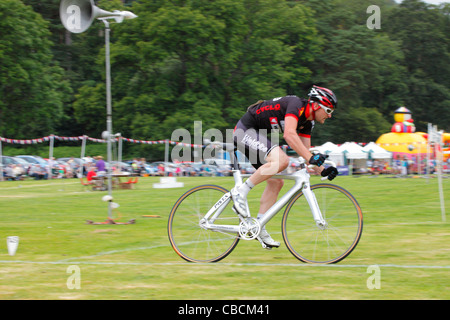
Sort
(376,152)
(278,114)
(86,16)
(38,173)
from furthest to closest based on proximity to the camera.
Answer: (376,152)
(38,173)
(86,16)
(278,114)

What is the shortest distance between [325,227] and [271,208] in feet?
2.05

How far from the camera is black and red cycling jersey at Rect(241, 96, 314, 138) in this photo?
20.6 ft

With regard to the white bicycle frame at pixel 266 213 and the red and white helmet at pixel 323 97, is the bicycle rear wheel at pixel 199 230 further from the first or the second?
the red and white helmet at pixel 323 97

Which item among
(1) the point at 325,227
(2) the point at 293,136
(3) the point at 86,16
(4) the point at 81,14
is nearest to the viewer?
(2) the point at 293,136

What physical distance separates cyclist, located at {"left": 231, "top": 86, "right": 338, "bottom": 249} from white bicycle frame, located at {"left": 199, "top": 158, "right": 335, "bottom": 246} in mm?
111

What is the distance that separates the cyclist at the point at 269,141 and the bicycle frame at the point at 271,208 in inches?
4.3

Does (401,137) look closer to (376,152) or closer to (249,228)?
(376,152)

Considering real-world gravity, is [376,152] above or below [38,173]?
above

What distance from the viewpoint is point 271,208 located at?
6.57 m

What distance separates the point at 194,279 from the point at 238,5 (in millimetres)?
43541

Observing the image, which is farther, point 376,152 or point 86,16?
point 376,152

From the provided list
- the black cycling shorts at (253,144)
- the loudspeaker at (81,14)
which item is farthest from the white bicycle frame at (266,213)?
the loudspeaker at (81,14)

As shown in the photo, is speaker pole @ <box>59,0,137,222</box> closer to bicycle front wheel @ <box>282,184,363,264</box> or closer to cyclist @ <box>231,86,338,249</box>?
cyclist @ <box>231,86,338,249</box>

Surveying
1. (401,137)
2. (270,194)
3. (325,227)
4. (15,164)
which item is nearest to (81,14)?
(270,194)
